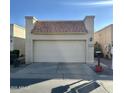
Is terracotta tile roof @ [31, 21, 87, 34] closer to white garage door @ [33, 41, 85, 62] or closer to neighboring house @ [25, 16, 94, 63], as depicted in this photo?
neighboring house @ [25, 16, 94, 63]

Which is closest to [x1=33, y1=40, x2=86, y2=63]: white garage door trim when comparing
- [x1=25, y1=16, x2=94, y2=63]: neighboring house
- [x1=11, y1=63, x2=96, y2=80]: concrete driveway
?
[x1=25, y1=16, x2=94, y2=63]: neighboring house

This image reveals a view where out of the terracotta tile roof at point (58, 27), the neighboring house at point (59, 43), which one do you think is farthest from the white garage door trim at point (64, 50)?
the terracotta tile roof at point (58, 27)

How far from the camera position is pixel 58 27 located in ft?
56.2

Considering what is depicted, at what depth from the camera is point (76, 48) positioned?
54.0 ft

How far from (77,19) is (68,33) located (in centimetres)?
251

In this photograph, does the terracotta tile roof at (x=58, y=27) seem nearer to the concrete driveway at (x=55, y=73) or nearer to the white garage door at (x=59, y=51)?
the white garage door at (x=59, y=51)

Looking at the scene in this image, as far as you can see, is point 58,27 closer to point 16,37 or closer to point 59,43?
point 59,43

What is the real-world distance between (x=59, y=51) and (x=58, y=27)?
2.46 metres

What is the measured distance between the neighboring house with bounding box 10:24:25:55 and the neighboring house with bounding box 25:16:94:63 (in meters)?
1.56

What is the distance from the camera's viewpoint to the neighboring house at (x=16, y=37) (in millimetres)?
16703

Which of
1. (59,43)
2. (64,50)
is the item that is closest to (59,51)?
(64,50)
